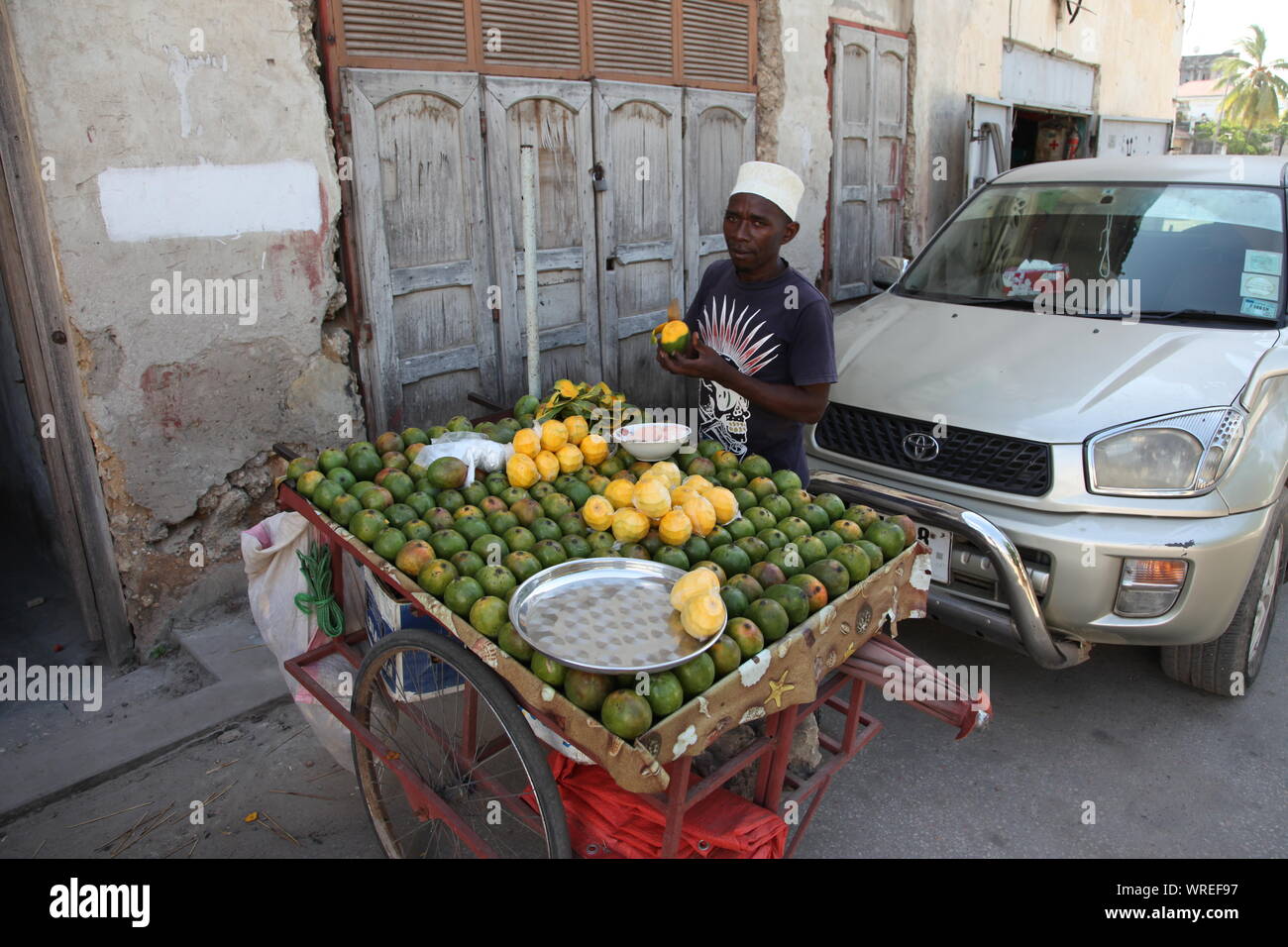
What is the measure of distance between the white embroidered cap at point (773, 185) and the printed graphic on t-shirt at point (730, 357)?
0.40 metres

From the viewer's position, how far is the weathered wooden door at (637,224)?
5.29m

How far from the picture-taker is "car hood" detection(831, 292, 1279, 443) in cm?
336

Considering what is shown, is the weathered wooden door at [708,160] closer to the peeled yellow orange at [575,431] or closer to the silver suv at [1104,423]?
the silver suv at [1104,423]

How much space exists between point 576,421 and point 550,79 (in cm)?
277

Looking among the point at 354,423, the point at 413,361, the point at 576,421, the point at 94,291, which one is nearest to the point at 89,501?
the point at 94,291

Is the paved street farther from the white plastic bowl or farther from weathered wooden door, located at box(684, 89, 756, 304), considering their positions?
weathered wooden door, located at box(684, 89, 756, 304)

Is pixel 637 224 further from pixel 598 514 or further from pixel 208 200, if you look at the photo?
pixel 598 514

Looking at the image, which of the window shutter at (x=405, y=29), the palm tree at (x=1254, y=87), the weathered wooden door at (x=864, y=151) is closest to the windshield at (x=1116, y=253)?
the weathered wooden door at (x=864, y=151)

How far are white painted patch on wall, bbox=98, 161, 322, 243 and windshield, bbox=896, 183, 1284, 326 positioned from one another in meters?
3.21

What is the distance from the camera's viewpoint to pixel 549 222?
197 inches

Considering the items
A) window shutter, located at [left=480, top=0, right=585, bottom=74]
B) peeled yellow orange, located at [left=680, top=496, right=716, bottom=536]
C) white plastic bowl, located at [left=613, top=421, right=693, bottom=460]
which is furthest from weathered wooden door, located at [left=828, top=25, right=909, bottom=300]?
peeled yellow orange, located at [left=680, top=496, right=716, bottom=536]

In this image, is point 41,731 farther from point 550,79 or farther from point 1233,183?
point 1233,183

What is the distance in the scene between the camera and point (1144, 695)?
385 cm
